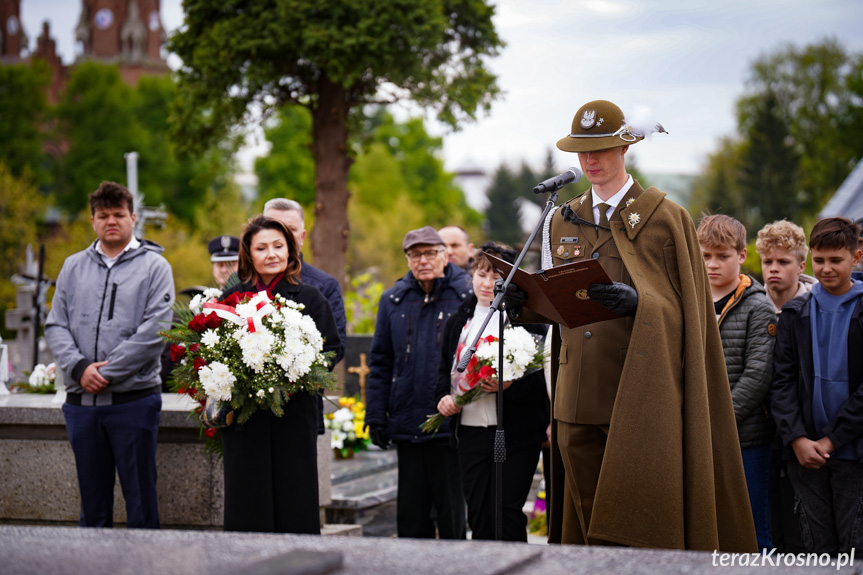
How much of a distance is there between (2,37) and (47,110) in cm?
3177

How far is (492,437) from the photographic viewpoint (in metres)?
5.07

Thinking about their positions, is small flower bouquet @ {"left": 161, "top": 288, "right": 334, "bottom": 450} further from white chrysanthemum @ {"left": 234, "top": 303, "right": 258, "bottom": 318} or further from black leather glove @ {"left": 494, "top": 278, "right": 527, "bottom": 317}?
black leather glove @ {"left": 494, "top": 278, "right": 527, "bottom": 317}

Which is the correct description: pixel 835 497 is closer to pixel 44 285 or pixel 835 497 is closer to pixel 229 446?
pixel 229 446

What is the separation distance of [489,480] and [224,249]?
2919 millimetres

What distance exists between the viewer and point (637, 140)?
396 centimetres

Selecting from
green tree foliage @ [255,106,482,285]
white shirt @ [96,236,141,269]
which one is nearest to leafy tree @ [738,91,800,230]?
green tree foliage @ [255,106,482,285]

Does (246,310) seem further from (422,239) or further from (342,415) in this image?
(342,415)

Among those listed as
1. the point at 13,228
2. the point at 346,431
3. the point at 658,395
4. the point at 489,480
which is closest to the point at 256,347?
the point at 489,480

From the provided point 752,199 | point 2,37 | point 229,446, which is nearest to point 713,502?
point 229,446

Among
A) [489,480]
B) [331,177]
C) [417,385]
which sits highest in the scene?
[331,177]

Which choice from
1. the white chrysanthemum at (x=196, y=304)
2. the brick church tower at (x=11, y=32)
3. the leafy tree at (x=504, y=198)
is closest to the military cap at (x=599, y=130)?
the white chrysanthemum at (x=196, y=304)

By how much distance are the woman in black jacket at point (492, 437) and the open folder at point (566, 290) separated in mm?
1171

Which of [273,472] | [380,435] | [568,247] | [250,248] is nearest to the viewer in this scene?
[568,247]

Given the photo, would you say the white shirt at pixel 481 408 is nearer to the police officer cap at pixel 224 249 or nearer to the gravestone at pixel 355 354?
the police officer cap at pixel 224 249
